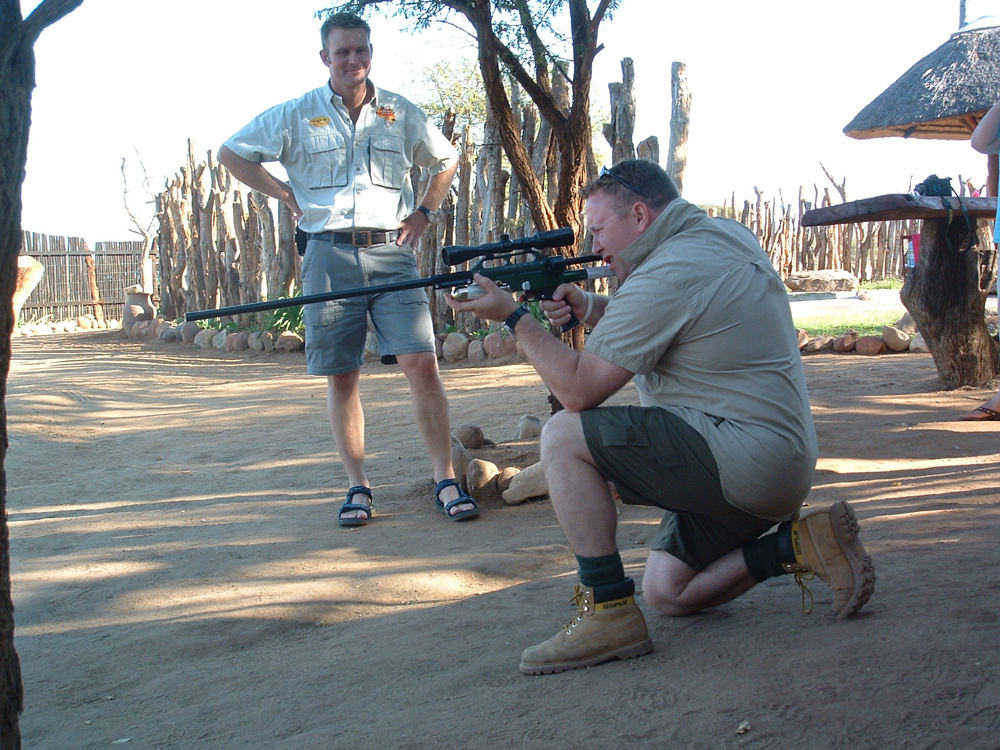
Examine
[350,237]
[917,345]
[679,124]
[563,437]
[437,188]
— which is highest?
[679,124]

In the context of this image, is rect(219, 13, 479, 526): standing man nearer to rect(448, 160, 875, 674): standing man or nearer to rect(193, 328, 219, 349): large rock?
rect(448, 160, 875, 674): standing man

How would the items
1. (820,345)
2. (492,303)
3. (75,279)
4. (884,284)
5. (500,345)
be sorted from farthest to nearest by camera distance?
(75,279) < (884,284) < (500,345) < (820,345) < (492,303)

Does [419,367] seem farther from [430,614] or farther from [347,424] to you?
[430,614]

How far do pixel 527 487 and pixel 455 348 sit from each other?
5637 millimetres

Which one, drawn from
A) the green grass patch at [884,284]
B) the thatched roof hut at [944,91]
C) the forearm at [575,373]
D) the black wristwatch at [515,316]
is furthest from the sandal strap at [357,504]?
the green grass patch at [884,284]

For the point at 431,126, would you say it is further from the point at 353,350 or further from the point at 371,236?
the point at 353,350

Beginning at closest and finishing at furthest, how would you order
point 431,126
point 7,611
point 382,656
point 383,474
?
point 7,611
point 382,656
point 431,126
point 383,474

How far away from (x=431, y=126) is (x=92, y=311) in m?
18.0

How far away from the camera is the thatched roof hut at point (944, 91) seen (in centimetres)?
835

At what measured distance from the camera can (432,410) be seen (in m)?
3.97

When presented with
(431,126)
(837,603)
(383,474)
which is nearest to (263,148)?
(431,126)

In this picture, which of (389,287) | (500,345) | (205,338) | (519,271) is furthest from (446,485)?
→ (205,338)

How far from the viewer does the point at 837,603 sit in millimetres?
2254

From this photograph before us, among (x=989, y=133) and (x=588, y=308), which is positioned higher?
(x=989, y=133)
